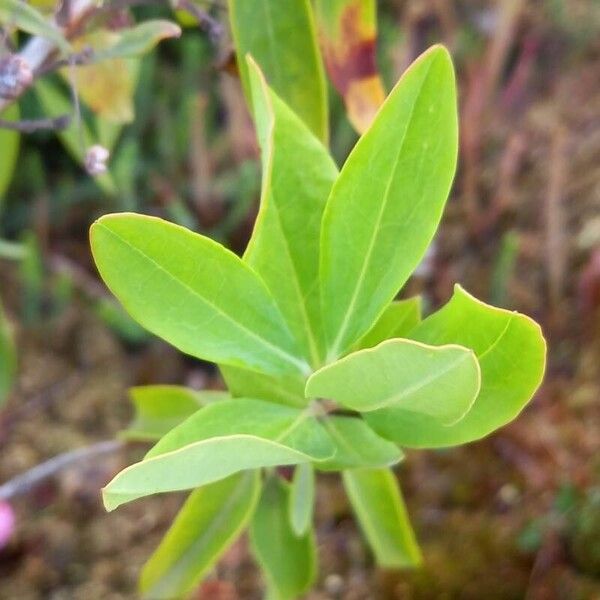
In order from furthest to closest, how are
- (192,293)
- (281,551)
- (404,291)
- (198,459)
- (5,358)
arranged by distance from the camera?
1. (404,291)
2. (5,358)
3. (281,551)
4. (192,293)
5. (198,459)

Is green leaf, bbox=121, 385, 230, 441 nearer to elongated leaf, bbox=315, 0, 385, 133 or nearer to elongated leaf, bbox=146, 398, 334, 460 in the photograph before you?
elongated leaf, bbox=146, 398, 334, 460

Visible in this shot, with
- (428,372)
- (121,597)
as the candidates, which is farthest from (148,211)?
(428,372)

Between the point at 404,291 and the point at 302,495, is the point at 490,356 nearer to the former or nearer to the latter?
the point at 302,495

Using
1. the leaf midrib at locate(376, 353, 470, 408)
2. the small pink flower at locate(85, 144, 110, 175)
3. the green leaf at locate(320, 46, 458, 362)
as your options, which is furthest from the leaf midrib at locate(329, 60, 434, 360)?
the small pink flower at locate(85, 144, 110, 175)

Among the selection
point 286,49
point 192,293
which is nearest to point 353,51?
point 286,49

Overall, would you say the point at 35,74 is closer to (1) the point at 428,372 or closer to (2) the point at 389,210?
(2) the point at 389,210

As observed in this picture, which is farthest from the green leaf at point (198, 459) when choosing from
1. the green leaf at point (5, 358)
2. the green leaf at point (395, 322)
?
the green leaf at point (5, 358)

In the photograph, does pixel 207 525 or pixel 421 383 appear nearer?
pixel 421 383

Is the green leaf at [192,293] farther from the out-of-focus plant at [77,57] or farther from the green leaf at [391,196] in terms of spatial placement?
the out-of-focus plant at [77,57]
